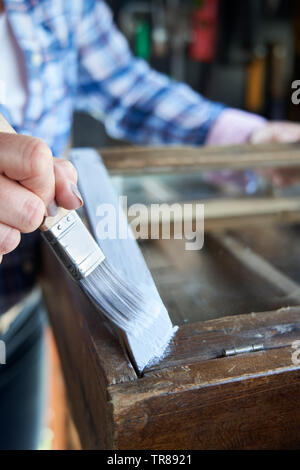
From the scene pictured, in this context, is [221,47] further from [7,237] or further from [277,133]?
[7,237]

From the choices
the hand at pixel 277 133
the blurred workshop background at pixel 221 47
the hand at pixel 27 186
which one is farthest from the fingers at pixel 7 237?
the blurred workshop background at pixel 221 47

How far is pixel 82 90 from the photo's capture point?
158cm

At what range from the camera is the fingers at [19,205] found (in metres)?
0.42

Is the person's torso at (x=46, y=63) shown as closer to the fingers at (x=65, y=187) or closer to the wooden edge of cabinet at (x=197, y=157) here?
the wooden edge of cabinet at (x=197, y=157)

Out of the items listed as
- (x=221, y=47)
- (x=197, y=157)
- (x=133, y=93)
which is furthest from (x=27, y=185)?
(x=221, y=47)

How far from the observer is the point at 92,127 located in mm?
4227

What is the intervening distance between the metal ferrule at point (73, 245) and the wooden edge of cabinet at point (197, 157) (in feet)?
1.70

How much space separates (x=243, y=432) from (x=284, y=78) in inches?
190

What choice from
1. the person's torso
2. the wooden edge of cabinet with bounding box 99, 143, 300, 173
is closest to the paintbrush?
the wooden edge of cabinet with bounding box 99, 143, 300, 173

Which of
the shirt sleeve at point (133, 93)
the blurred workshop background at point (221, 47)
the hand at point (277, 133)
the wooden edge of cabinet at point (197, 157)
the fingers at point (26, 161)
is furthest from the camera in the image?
the blurred workshop background at point (221, 47)

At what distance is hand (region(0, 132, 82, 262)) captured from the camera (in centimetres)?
41

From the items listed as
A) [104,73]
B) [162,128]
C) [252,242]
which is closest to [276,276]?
[252,242]

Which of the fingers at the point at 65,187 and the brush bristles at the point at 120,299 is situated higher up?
the fingers at the point at 65,187
